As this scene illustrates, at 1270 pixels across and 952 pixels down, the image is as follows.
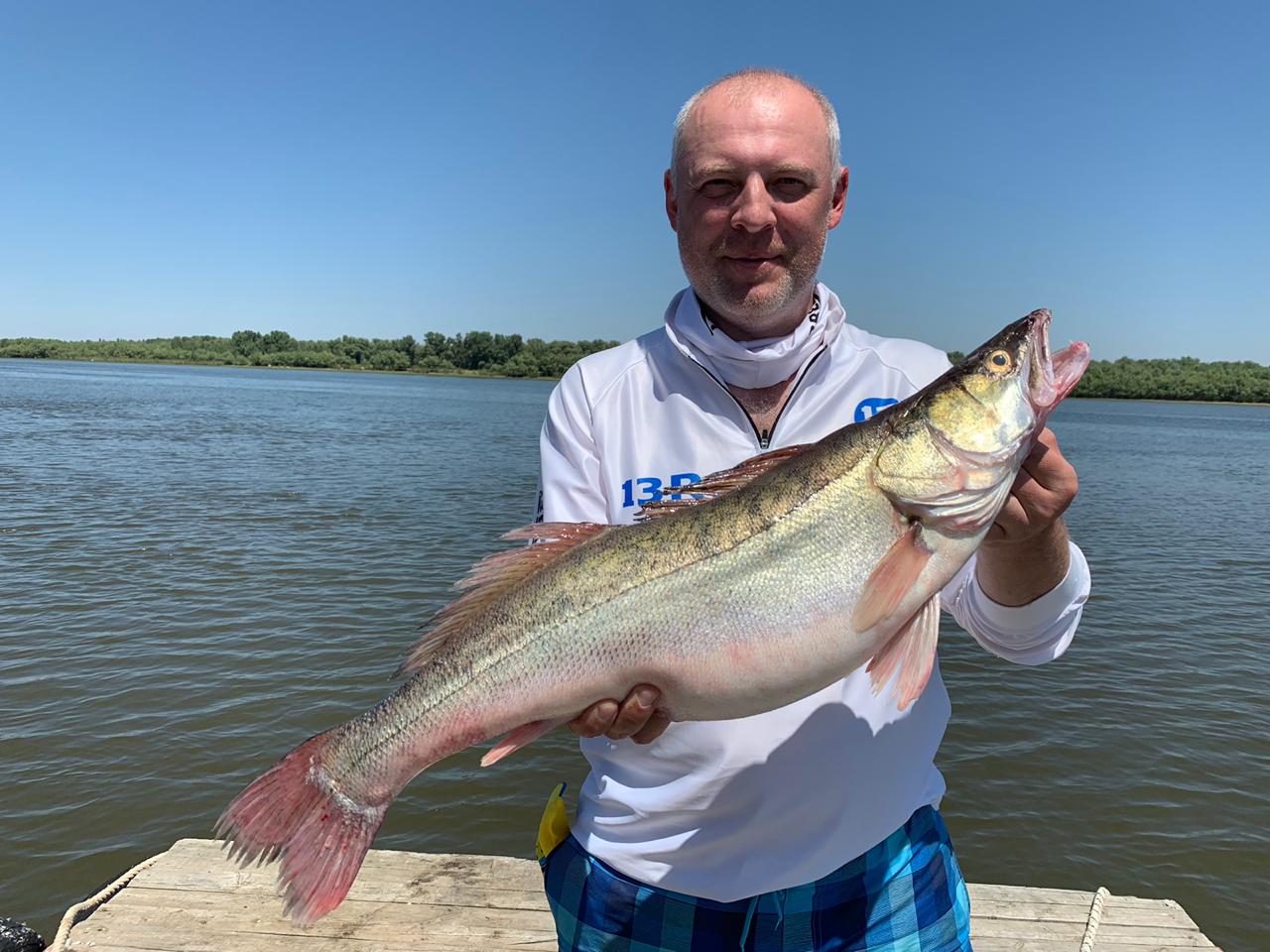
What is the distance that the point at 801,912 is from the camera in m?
2.44

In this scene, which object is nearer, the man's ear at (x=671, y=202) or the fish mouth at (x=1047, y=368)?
the fish mouth at (x=1047, y=368)

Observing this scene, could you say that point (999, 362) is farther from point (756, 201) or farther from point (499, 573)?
point (499, 573)

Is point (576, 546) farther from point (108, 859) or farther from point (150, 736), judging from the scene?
point (150, 736)

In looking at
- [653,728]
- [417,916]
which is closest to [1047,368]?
[653,728]

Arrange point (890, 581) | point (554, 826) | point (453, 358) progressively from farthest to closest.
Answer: point (453, 358) → point (554, 826) → point (890, 581)

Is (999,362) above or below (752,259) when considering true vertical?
below

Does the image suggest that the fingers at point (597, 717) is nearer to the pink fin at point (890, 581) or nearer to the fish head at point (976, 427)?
the pink fin at point (890, 581)

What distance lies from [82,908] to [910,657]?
4.76 m

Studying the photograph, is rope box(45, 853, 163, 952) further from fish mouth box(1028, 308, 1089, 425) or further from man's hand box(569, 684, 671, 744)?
fish mouth box(1028, 308, 1089, 425)

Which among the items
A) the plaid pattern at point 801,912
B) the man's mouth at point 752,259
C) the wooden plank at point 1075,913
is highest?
the man's mouth at point 752,259

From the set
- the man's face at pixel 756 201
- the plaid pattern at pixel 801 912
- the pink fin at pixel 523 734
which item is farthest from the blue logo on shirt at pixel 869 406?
the pink fin at pixel 523 734

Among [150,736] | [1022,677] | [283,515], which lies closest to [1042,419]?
[150,736]

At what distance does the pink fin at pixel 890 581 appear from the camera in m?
2.21

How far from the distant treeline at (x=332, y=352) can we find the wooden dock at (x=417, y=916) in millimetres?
110273
